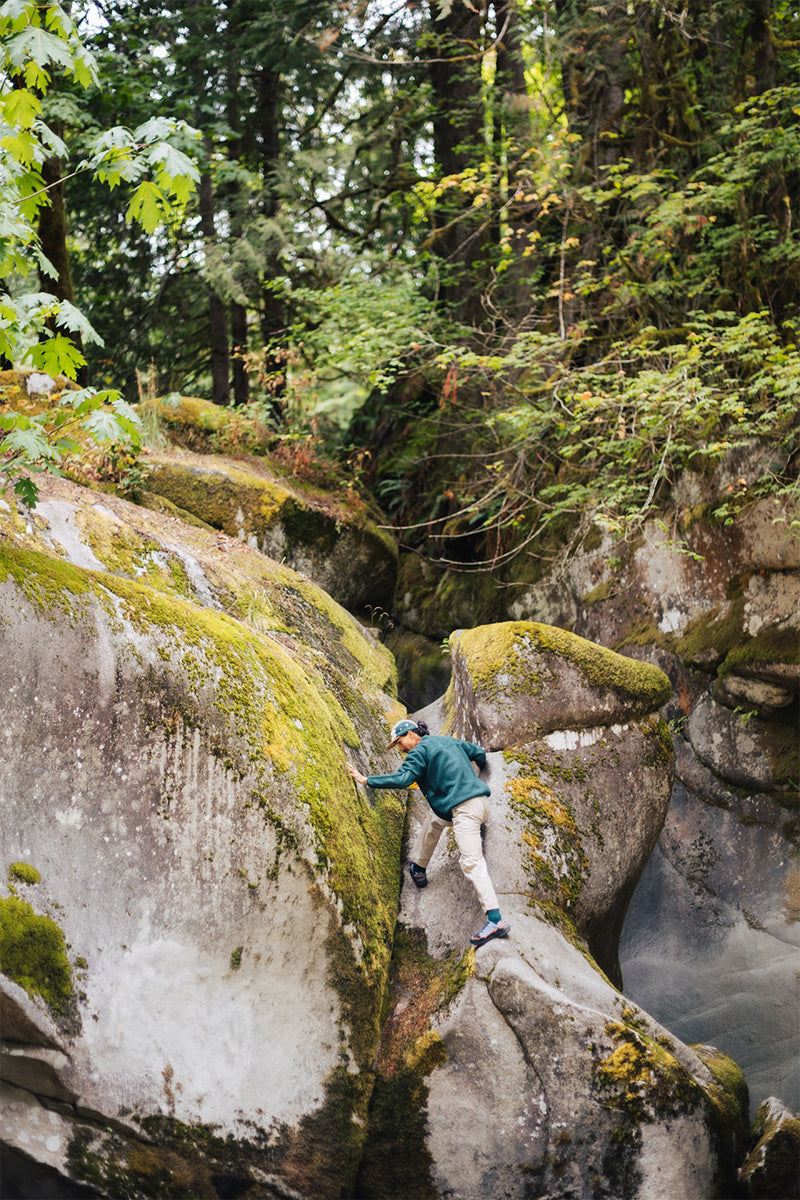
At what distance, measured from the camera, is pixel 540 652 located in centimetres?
718

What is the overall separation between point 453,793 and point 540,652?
1.82m

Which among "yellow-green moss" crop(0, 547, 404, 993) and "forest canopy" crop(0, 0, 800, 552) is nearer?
"yellow-green moss" crop(0, 547, 404, 993)

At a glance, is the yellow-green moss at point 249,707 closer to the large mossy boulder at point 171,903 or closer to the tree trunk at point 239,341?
the large mossy boulder at point 171,903

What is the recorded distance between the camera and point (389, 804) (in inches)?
277

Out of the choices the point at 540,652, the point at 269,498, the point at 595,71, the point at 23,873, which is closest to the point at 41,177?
the point at 23,873

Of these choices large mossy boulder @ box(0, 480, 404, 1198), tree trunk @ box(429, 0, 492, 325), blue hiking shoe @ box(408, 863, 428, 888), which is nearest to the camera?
large mossy boulder @ box(0, 480, 404, 1198)

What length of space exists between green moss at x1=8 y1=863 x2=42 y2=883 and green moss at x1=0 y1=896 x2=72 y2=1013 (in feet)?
0.31

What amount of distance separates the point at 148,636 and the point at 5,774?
1.11m

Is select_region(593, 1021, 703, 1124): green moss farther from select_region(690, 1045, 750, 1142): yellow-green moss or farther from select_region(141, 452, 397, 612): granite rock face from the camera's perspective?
select_region(141, 452, 397, 612): granite rock face

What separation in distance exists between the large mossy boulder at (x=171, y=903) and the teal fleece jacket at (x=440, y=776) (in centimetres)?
50

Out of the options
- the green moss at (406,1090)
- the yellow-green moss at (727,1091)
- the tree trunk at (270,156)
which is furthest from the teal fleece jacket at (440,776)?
the tree trunk at (270,156)

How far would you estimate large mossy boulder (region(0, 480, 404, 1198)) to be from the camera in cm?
457

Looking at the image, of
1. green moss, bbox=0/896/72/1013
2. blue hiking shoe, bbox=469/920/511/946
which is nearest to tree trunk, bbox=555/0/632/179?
blue hiking shoe, bbox=469/920/511/946

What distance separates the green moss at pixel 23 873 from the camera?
448 centimetres
